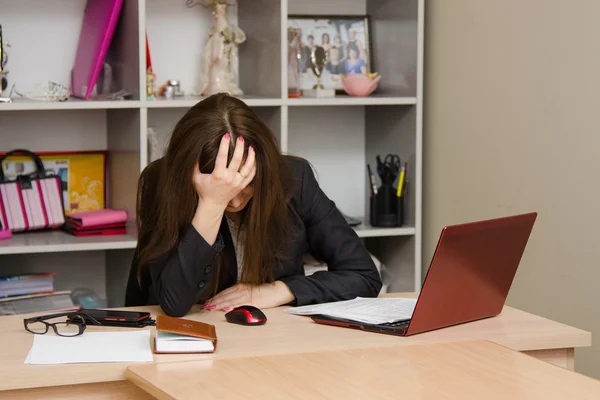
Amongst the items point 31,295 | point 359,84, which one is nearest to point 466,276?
point 359,84

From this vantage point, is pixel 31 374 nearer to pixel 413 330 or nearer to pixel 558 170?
pixel 413 330

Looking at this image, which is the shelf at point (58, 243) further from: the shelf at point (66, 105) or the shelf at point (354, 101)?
the shelf at point (354, 101)

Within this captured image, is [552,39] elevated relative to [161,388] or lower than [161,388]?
elevated

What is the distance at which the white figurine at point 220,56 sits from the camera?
9.73 feet

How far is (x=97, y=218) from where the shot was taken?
2820mm

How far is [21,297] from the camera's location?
9.17 feet

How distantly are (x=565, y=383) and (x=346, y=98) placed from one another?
1.81 meters

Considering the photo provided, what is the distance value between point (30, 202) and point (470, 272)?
173 centimetres

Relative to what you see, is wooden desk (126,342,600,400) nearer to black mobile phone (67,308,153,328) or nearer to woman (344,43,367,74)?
black mobile phone (67,308,153,328)

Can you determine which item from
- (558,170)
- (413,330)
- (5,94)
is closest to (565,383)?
(413,330)

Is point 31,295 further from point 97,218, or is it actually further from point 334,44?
point 334,44

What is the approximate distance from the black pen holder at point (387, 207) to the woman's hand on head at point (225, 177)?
4.40 feet

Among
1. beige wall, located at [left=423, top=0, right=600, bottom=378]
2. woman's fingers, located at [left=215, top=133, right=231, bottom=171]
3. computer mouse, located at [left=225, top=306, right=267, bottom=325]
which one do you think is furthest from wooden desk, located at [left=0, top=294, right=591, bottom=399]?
beige wall, located at [left=423, top=0, right=600, bottom=378]

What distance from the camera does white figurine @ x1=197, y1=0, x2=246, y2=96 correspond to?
9.73ft
